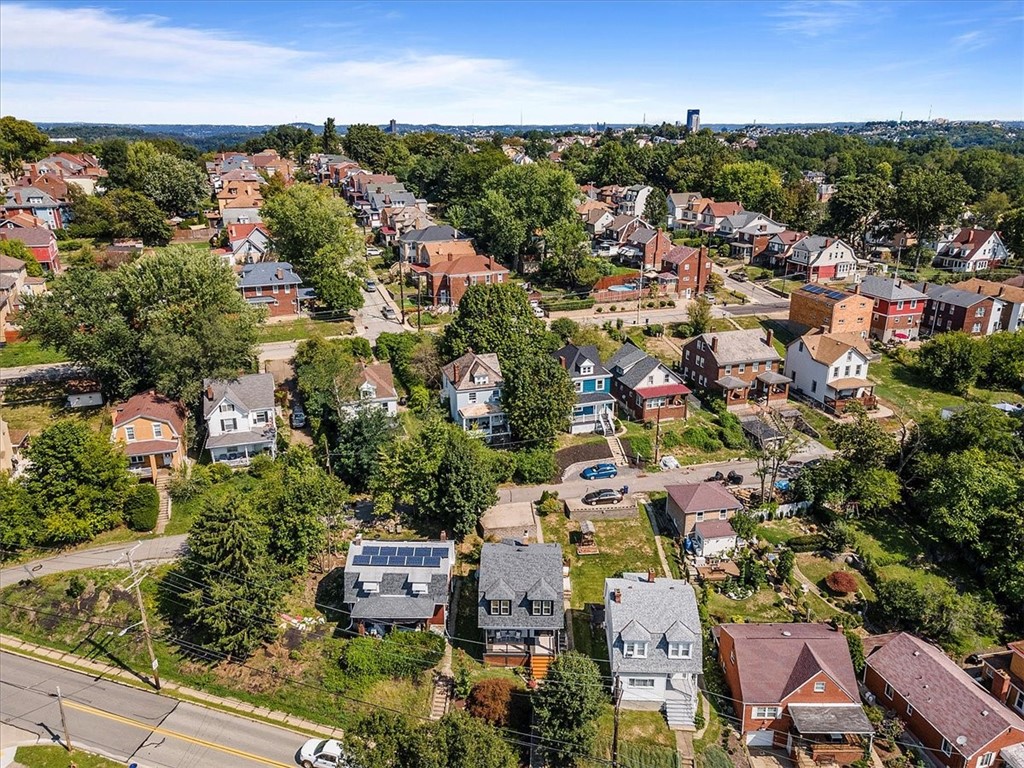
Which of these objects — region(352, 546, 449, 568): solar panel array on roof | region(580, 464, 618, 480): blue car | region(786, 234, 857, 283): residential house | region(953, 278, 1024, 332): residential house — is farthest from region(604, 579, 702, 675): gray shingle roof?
region(786, 234, 857, 283): residential house

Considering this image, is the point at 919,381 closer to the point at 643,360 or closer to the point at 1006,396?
the point at 1006,396

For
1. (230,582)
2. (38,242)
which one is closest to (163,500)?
(230,582)

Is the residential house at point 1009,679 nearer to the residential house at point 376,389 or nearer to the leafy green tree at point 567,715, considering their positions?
the leafy green tree at point 567,715

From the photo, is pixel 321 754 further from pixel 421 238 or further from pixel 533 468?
pixel 421 238

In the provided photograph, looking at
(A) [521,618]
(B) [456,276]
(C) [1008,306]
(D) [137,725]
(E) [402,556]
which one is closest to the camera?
(D) [137,725]

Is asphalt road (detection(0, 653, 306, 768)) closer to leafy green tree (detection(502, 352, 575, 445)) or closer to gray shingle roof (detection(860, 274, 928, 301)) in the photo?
leafy green tree (detection(502, 352, 575, 445))

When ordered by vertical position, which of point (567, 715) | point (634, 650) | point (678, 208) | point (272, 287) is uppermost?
point (678, 208)
